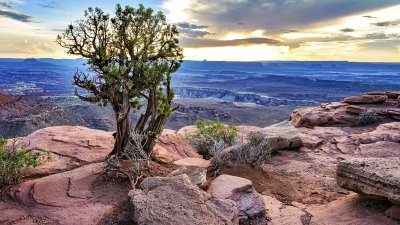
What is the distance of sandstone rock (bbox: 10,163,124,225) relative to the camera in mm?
6148

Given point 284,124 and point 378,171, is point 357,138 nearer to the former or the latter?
point 284,124

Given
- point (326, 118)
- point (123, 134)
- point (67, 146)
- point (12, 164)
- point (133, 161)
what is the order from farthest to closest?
point (326, 118)
point (67, 146)
point (123, 134)
point (133, 161)
point (12, 164)

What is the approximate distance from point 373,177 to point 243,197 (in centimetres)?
230

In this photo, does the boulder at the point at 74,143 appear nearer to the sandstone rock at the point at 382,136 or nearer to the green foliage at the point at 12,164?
the green foliage at the point at 12,164

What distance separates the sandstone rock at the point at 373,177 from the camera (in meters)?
5.91

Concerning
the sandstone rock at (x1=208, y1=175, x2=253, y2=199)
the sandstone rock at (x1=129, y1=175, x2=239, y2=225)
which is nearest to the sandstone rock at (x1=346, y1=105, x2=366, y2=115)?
the sandstone rock at (x1=208, y1=175, x2=253, y2=199)

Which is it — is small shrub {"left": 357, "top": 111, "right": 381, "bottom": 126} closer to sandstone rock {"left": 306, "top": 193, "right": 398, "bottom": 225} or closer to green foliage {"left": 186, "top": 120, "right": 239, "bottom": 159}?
green foliage {"left": 186, "top": 120, "right": 239, "bottom": 159}

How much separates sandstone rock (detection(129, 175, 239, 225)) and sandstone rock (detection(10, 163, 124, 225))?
3.00 feet

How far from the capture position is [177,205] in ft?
18.2

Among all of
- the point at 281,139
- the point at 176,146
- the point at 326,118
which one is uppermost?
the point at 281,139

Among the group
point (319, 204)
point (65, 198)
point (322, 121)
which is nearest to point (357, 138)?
point (322, 121)

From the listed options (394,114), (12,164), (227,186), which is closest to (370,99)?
(394,114)

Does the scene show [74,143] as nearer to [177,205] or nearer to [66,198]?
[66,198]

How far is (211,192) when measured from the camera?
6.57 m
